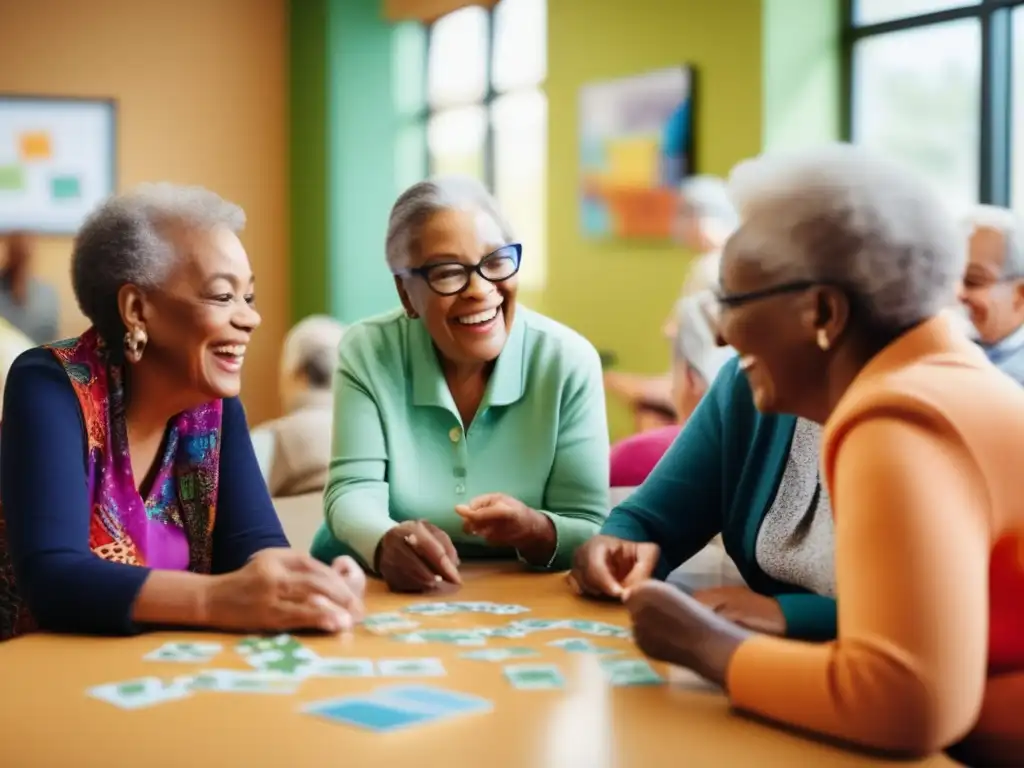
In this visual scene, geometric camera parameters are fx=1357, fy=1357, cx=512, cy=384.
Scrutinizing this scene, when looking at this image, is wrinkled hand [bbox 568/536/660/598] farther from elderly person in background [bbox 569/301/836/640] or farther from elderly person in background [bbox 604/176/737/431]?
elderly person in background [bbox 604/176/737/431]

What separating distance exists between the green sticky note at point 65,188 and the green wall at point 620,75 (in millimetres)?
4010

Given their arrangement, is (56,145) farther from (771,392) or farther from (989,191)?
(771,392)

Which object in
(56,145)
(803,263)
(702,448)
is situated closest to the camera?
(803,263)

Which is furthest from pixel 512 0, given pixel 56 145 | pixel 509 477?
pixel 509 477

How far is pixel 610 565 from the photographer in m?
2.15

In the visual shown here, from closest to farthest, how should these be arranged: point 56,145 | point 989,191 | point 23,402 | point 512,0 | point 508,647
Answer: point 508,647 < point 23,402 < point 989,191 < point 512,0 < point 56,145

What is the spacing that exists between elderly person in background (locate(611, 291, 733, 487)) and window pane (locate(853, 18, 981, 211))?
239cm

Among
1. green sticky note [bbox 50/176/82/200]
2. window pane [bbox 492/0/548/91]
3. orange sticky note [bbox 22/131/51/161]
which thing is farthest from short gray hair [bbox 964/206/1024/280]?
orange sticky note [bbox 22/131/51/161]

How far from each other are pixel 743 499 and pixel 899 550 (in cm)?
82

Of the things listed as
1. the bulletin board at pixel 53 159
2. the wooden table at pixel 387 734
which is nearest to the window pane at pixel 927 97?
the wooden table at pixel 387 734

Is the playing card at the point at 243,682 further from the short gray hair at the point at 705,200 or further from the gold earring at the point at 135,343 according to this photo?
the short gray hair at the point at 705,200

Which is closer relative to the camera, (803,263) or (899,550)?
(899,550)

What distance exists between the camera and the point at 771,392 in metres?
1.59

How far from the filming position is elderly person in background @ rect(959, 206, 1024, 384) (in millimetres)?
3674
